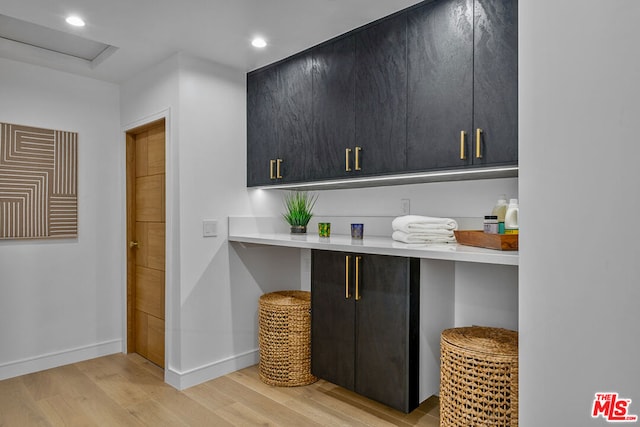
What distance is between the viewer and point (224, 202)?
9.74ft

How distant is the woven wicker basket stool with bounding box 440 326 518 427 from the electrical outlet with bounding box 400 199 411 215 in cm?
91

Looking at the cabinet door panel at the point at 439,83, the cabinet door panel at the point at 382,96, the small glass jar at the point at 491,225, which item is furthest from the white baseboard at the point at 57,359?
the small glass jar at the point at 491,225

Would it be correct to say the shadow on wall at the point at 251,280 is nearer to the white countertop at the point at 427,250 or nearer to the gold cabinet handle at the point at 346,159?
the white countertop at the point at 427,250

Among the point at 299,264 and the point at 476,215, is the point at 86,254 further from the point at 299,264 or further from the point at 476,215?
the point at 476,215

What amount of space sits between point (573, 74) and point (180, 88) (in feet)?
7.87

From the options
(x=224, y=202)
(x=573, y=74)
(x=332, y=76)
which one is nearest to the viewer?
(x=573, y=74)

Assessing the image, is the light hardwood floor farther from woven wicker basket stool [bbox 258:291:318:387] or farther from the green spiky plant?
the green spiky plant

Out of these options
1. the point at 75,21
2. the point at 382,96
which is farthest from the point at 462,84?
the point at 75,21

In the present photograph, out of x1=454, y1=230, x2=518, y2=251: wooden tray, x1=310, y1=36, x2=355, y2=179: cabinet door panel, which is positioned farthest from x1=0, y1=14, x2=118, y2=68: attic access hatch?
x1=454, y1=230, x2=518, y2=251: wooden tray

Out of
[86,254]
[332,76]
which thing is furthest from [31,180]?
[332,76]

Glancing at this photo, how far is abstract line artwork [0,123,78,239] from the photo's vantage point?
2875 millimetres

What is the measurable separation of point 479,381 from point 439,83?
1.42 metres

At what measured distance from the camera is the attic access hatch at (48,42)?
2.56m

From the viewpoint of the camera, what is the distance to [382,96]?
7.47 ft
